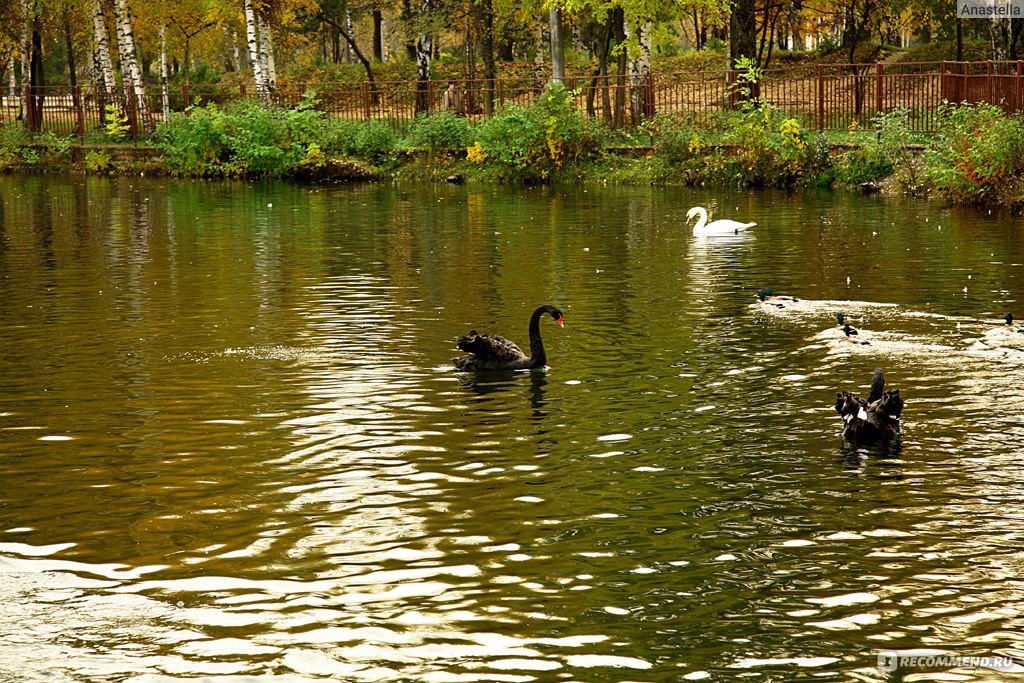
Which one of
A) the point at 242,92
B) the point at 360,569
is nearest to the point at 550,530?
the point at 360,569

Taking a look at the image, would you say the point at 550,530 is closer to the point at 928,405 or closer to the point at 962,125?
the point at 928,405

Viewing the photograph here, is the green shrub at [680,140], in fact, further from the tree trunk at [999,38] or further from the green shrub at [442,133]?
the tree trunk at [999,38]

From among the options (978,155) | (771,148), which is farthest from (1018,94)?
(771,148)

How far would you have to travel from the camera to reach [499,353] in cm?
1423

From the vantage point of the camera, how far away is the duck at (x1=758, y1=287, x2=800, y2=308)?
17672 mm

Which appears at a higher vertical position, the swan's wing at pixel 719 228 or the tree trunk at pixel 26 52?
the tree trunk at pixel 26 52

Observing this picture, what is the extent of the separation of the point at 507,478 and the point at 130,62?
45715mm

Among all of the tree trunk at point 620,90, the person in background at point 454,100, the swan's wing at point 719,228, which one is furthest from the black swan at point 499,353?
the person in background at point 454,100

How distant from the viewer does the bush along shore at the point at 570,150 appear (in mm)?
31328

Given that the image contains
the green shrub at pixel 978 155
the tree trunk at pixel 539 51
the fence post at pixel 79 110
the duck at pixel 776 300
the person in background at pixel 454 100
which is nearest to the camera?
the duck at pixel 776 300

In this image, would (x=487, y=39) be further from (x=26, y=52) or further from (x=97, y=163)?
(x=26, y=52)

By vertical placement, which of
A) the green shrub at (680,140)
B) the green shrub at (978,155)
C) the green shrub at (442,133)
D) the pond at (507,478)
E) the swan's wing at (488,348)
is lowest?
the pond at (507,478)

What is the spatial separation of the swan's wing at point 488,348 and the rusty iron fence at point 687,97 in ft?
81.5

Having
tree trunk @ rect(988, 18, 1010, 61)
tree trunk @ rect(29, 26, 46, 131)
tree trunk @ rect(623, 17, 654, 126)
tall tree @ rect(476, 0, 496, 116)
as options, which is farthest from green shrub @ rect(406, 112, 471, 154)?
tree trunk @ rect(29, 26, 46, 131)
